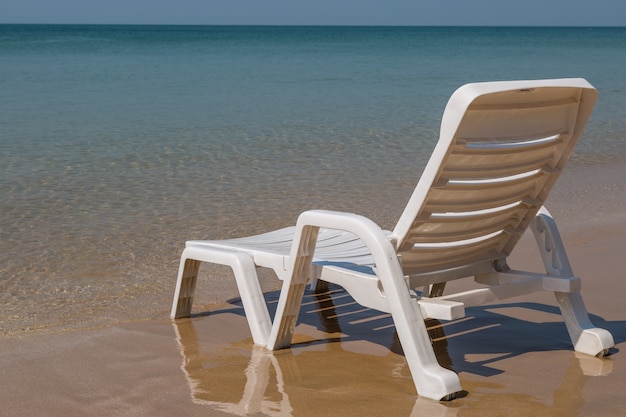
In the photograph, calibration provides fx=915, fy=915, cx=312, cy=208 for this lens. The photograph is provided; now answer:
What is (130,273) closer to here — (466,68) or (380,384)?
(380,384)

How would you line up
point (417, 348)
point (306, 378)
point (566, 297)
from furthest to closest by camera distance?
point (566, 297) < point (306, 378) < point (417, 348)

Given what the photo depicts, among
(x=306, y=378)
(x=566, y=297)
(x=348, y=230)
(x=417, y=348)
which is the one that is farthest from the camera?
(x=566, y=297)

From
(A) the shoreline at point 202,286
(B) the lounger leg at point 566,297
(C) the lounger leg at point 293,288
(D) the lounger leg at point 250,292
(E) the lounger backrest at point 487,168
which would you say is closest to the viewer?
(E) the lounger backrest at point 487,168

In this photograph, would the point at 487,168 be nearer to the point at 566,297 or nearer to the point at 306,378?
the point at 566,297

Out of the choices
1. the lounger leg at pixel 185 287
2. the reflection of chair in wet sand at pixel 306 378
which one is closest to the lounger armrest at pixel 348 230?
the reflection of chair in wet sand at pixel 306 378

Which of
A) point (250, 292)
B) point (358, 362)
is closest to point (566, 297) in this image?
point (358, 362)

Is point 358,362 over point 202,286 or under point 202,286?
over

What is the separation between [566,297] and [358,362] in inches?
42.2

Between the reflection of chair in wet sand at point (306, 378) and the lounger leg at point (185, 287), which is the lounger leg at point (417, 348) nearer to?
the reflection of chair in wet sand at point (306, 378)

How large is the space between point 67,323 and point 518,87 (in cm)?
300

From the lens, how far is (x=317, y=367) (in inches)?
170

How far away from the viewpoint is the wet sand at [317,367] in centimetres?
377

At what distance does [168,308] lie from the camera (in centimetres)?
564

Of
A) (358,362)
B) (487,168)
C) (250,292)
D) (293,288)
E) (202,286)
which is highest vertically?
(487,168)
